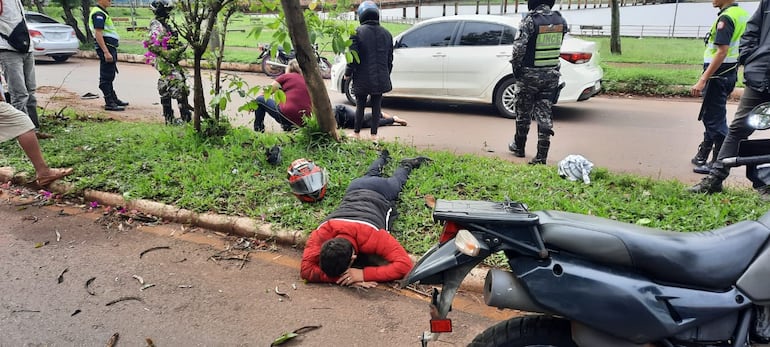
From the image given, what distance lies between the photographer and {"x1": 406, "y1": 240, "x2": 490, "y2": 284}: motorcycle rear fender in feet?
6.32

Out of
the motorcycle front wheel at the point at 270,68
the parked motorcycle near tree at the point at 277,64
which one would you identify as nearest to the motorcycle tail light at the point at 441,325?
the parked motorcycle near tree at the point at 277,64

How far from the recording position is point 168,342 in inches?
112

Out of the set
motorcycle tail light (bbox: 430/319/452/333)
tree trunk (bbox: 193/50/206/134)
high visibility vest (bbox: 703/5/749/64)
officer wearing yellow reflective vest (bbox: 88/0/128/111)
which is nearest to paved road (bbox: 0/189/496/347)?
motorcycle tail light (bbox: 430/319/452/333)

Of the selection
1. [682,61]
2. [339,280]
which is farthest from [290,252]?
[682,61]

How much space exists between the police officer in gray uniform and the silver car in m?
13.8

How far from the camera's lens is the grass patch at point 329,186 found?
3.95m

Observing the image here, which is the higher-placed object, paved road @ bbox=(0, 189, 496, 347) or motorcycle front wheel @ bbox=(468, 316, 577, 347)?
motorcycle front wheel @ bbox=(468, 316, 577, 347)

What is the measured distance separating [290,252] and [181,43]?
120 inches

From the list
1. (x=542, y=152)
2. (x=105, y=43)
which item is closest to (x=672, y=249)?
(x=542, y=152)

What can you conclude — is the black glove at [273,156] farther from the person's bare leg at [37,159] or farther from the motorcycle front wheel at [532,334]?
the motorcycle front wheel at [532,334]

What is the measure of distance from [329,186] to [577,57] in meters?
4.70

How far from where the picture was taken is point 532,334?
76.6 inches

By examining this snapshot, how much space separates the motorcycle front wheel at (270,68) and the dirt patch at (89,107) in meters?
2.64

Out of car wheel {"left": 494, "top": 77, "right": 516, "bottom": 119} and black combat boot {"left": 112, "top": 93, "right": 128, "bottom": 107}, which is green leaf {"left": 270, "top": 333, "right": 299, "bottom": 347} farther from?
Result: black combat boot {"left": 112, "top": 93, "right": 128, "bottom": 107}
